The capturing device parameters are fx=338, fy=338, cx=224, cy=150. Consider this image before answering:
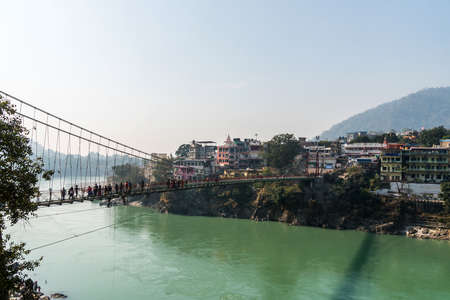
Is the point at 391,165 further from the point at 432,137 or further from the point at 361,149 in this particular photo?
the point at 432,137

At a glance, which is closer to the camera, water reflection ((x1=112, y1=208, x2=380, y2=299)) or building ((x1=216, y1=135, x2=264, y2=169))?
water reflection ((x1=112, y1=208, x2=380, y2=299))

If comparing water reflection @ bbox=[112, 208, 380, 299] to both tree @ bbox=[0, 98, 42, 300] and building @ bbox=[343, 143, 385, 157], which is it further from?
building @ bbox=[343, 143, 385, 157]

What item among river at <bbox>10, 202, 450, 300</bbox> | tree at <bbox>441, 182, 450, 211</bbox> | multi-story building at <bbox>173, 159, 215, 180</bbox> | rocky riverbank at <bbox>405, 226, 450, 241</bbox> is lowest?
river at <bbox>10, 202, 450, 300</bbox>

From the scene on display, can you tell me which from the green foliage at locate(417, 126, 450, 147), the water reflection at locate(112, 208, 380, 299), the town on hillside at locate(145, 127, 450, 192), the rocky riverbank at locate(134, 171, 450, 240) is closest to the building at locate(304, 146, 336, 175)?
the town on hillside at locate(145, 127, 450, 192)

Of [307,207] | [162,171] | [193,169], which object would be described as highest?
[193,169]

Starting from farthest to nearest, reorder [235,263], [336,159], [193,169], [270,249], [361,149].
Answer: [361,149], [193,169], [336,159], [270,249], [235,263]

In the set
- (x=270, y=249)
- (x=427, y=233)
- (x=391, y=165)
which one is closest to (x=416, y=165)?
(x=391, y=165)
